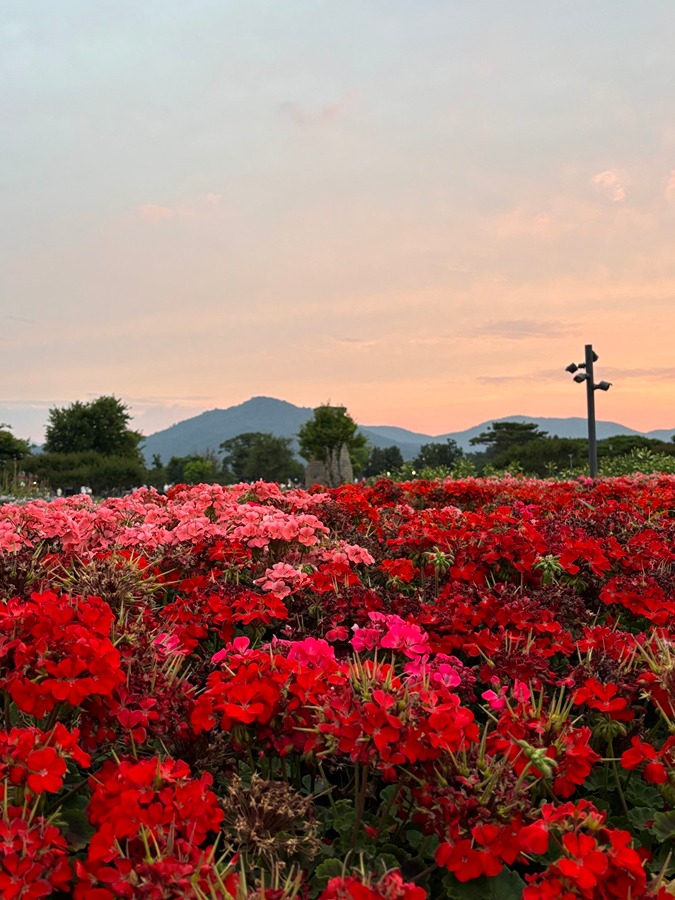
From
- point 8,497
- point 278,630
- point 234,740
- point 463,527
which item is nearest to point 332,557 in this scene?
point 278,630

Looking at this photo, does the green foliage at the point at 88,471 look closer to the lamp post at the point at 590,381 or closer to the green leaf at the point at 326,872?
the lamp post at the point at 590,381

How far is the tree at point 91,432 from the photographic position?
195 feet

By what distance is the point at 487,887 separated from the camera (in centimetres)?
207

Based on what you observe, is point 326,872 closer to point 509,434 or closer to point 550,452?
point 550,452

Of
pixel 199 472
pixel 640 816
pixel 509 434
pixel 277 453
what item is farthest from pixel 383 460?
pixel 640 816

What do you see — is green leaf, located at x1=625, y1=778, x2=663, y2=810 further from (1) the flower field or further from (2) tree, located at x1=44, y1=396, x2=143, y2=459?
(2) tree, located at x1=44, y1=396, x2=143, y2=459

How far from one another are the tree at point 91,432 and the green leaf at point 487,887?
58.9m

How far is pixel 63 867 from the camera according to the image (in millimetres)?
1913

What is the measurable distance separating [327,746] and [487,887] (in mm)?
587

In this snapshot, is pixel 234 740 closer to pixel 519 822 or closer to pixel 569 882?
pixel 519 822

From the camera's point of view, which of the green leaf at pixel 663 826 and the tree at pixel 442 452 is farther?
the tree at pixel 442 452

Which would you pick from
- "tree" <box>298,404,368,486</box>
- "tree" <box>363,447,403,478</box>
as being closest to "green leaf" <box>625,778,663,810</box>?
"tree" <box>298,404,368,486</box>

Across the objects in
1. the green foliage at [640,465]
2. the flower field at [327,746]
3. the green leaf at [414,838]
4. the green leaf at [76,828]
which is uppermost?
the green foliage at [640,465]

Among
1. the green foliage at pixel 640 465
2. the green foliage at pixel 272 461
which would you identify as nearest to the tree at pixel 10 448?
the green foliage at pixel 272 461
